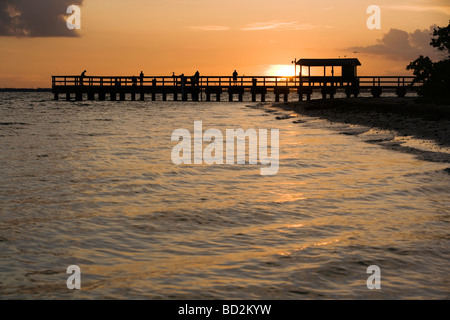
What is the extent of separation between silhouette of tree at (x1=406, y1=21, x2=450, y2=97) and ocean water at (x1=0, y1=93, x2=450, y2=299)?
17288mm

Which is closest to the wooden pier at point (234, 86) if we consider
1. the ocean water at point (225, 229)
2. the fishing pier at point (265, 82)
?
the fishing pier at point (265, 82)

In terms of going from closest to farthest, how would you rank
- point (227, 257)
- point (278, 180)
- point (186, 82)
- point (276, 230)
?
point (227, 257), point (276, 230), point (278, 180), point (186, 82)

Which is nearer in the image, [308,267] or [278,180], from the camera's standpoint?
[308,267]

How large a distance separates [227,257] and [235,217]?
1.97 m

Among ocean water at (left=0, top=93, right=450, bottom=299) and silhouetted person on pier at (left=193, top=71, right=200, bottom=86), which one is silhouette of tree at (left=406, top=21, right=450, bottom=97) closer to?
ocean water at (left=0, top=93, right=450, bottom=299)

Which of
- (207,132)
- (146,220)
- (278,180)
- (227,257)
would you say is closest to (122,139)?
(207,132)

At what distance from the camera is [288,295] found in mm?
4961

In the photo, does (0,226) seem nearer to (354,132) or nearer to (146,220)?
(146,220)

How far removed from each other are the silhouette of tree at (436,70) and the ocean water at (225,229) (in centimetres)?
1729

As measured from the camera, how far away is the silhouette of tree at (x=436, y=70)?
29250 millimetres

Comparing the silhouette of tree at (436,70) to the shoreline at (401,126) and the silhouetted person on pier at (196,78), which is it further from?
the silhouetted person on pier at (196,78)

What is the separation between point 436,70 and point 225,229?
25421 mm

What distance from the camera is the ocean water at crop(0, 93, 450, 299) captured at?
523 cm

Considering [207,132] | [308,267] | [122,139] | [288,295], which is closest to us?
[288,295]
